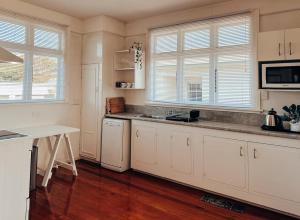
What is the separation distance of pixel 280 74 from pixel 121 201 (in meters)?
2.55

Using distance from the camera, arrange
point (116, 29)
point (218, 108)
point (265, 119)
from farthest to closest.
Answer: point (116, 29) → point (218, 108) → point (265, 119)

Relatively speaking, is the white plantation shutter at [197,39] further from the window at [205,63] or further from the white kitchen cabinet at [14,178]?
the white kitchen cabinet at [14,178]

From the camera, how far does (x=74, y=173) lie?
154 inches

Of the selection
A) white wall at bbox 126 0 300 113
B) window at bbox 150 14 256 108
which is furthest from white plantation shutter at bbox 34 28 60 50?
white wall at bbox 126 0 300 113

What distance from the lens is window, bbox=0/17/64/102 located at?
3629mm

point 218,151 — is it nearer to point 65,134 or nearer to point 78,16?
point 65,134

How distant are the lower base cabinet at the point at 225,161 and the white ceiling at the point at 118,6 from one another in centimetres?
191

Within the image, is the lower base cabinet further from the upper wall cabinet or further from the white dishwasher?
the upper wall cabinet

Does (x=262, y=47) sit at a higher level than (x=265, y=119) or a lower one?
higher

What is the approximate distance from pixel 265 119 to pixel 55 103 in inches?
137

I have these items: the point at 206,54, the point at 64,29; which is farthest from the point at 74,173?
the point at 206,54

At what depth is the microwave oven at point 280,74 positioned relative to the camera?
278 cm

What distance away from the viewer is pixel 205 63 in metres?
3.85

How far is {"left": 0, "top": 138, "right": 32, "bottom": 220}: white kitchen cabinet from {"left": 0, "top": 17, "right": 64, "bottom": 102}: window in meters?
1.77
